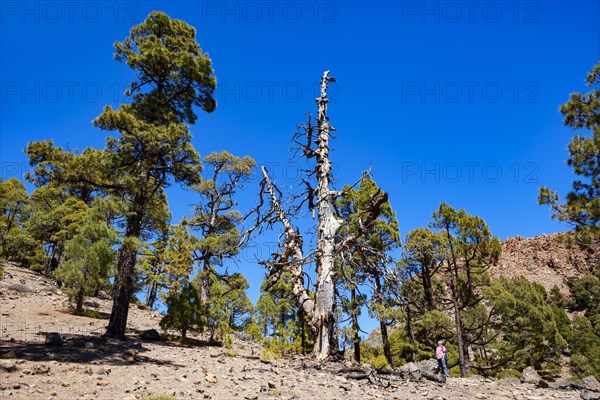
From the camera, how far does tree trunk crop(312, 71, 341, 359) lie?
9.61 meters

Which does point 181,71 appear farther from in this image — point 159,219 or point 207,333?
point 207,333

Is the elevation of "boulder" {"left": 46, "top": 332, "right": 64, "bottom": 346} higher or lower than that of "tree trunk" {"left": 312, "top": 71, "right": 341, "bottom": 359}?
lower

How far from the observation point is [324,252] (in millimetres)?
10352

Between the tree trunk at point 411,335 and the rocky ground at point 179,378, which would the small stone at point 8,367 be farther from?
the tree trunk at point 411,335

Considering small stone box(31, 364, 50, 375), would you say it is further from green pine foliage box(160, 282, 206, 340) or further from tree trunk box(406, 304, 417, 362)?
tree trunk box(406, 304, 417, 362)

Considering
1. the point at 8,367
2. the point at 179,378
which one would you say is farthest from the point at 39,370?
the point at 179,378

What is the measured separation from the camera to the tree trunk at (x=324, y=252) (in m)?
9.61

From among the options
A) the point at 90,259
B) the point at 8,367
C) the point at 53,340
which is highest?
the point at 90,259

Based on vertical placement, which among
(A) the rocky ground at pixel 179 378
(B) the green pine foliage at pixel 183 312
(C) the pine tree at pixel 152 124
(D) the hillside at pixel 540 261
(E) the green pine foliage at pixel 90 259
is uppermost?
(D) the hillside at pixel 540 261

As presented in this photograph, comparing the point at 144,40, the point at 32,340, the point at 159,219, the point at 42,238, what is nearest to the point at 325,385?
the point at 32,340

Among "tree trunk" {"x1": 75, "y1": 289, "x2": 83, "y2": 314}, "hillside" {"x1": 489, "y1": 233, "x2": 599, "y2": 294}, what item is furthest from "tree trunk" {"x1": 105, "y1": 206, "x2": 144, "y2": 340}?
"hillside" {"x1": 489, "y1": 233, "x2": 599, "y2": 294}

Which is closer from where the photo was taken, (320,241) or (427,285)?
(320,241)

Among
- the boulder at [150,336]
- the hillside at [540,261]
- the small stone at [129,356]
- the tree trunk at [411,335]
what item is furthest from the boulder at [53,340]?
the hillside at [540,261]

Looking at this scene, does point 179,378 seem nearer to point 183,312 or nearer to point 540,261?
point 183,312
